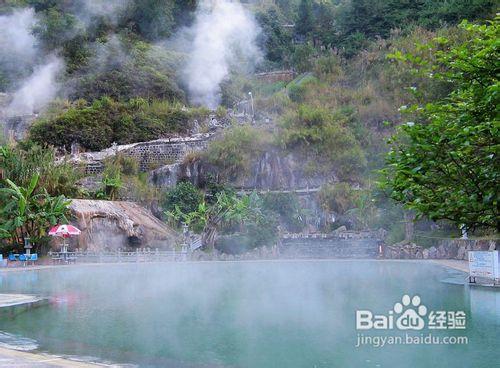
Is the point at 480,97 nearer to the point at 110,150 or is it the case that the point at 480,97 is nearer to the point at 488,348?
the point at 488,348

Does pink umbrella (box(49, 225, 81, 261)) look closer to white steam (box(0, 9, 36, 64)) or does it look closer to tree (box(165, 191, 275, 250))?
tree (box(165, 191, 275, 250))

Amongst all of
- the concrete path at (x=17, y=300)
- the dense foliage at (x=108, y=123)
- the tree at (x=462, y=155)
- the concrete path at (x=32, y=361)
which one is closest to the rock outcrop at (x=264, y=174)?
the dense foliage at (x=108, y=123)

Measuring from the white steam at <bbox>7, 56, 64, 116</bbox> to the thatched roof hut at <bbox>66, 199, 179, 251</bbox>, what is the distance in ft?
→ 65.5

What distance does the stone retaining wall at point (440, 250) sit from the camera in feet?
71.1

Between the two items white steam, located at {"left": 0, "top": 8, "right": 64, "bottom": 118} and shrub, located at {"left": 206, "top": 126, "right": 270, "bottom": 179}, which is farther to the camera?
white steam, located at {"left": 0, "top": 8, "right": 64, "bottom": 118}

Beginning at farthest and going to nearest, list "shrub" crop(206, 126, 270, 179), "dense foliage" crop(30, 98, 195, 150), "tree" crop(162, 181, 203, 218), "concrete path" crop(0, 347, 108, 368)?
"dense foliage" crop(30, 98, 195, 150)
"shrub" crop(206, 126, 270, 179)
"tree" crop(162, 181, 203, 218)
"concrete path" crop(0, 347, 108, 368)

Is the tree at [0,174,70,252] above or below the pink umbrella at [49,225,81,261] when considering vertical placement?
above

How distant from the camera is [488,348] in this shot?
7.94 metres

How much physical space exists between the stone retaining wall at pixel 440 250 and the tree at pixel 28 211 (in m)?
14.2

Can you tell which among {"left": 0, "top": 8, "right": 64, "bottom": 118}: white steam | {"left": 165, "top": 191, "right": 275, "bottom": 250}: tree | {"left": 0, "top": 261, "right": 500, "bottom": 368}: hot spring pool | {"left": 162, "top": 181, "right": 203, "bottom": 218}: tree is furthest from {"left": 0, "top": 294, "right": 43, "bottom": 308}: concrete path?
{"left": 0, "top": 8, "right": 64, "bottom": 118}: white steam

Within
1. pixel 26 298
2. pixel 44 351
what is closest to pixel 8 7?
pixel 26 298

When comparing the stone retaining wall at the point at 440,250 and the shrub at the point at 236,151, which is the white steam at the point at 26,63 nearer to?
the shrub at the point at 236,151

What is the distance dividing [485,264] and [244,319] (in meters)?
7.41

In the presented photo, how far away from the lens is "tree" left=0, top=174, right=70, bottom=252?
82.6 ft
